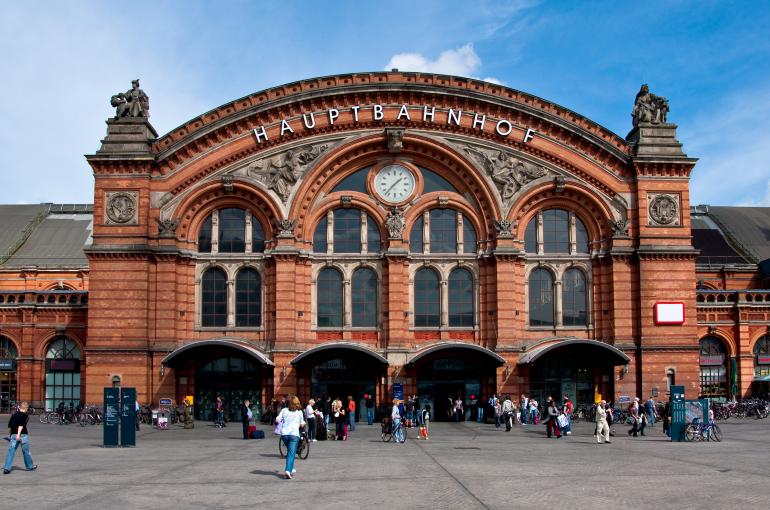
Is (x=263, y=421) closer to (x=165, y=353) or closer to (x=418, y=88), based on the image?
(x=165, y=353)

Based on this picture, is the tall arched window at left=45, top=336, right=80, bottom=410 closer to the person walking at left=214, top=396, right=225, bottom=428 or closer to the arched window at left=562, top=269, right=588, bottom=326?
the person walking at left=214, top=396, right=225, bottom=428

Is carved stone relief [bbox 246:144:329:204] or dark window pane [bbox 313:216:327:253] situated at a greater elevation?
carved stone relief [bbox 246:144:329:204]

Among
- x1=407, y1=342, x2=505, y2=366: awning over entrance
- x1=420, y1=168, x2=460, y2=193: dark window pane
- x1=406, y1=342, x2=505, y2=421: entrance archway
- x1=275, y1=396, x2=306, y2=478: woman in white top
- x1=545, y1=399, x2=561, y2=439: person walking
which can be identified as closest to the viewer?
x1=275, y1=396, x2=306, y2=478: woman in white top

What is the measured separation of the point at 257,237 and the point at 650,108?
22.1 m

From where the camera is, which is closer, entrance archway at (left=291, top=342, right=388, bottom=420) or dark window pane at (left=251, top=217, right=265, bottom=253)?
entrance archway at (left=291, top=342, right=388, bottom=420)

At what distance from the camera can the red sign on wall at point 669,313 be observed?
46562 millimetres

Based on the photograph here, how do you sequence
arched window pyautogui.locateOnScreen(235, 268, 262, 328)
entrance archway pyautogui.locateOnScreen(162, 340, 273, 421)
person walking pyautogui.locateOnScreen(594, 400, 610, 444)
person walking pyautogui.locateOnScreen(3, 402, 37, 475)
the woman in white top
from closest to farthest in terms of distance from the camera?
1. the woman in white top
2. person walking pyautogui.locateOnScreen(3, 402, 37, 475)
3. person walking pyautogui.locateOnScreen(594, 400, 610, 444)
4. entrance archway pyautogui.locateOnScreen(162, 340, 273, 421)
5. arched window pyautogui.locateOnScreen(235, 268, 262, 328)

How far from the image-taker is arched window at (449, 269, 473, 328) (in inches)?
1875

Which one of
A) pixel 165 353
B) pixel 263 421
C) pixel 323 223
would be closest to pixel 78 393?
pixel 165 353

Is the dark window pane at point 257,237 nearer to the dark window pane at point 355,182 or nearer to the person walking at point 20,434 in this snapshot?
the dark window pane at point 355,182

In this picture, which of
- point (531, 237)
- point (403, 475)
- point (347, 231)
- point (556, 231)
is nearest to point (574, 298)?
point (556, 231)

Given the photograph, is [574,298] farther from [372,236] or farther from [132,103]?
[132,103]

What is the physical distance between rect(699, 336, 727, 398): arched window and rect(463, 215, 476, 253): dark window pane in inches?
745

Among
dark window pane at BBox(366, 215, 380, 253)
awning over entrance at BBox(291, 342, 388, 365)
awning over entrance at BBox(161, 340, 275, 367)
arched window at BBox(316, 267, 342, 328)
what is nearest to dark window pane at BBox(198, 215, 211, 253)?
awning over entrance at BBox(161, 340, 275, 367)
